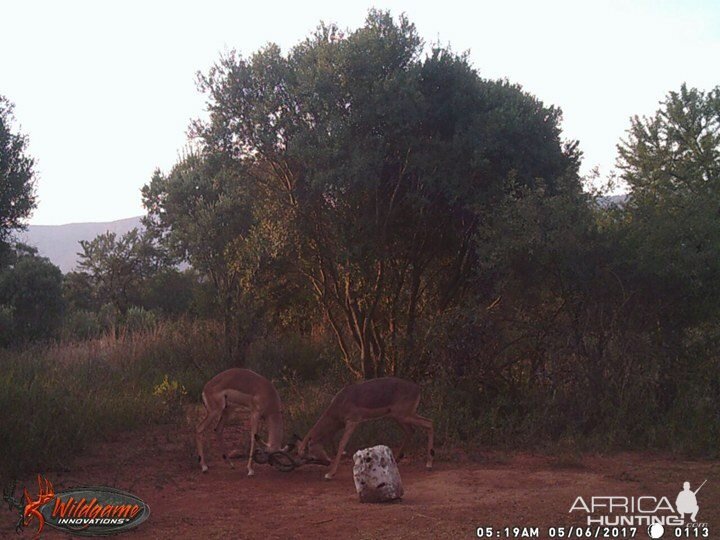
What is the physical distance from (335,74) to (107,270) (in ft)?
75.9

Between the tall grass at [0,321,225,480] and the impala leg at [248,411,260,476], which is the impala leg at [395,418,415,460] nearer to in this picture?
the impala leg at [248,411,260,476]

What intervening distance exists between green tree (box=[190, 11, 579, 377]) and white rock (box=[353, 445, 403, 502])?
5101 mm

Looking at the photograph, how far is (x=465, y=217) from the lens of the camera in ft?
43.3

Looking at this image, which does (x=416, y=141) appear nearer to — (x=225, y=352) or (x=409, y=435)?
(x=409, y=435)

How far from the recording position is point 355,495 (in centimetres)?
820

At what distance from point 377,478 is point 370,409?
2103 millimetres

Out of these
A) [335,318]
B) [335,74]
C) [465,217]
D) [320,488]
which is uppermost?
[335,74]

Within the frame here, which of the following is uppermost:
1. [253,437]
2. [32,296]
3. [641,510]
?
[32,296]

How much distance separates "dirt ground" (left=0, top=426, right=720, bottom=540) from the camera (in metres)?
6.73

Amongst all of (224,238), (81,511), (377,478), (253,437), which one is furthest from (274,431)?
(224,238)

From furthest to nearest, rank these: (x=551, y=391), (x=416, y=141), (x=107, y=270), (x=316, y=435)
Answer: (x=107, y=270) < (x=416, y=141) < (x=551, y=391) < (x=316, y=435)

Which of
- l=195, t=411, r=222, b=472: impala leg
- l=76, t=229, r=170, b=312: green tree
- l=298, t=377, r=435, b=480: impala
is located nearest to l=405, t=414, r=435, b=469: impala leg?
l=298, t=377, r=435, b=480: impala

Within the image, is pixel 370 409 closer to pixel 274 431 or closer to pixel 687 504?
pixel 274 431

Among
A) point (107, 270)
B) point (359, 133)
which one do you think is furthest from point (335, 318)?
point (107, 270)
